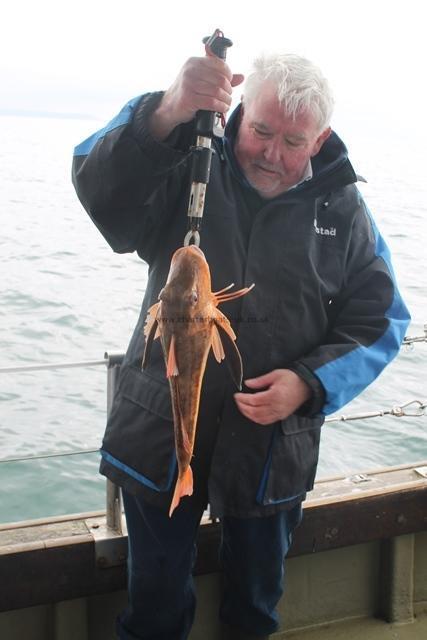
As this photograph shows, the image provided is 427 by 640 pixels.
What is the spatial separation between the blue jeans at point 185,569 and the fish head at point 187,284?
0.87 meters

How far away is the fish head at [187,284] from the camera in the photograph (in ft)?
6.65

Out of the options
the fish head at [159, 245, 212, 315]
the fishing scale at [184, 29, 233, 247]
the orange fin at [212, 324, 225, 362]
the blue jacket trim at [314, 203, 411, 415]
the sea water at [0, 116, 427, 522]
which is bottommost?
the sea water at [0, 116, 427, 522]

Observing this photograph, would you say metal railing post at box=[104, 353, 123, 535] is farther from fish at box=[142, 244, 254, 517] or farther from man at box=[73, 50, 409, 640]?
fish at box=[142, 244, 254, 517]

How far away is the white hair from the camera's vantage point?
241cm

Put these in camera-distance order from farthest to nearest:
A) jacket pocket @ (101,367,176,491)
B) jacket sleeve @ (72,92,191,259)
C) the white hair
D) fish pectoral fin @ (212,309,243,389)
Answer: jacket pocket @ (101,367,176,491)
the white hair
jacket sleeve @ (72,92,191,259)
fish pectoral fin @ (212,309,243,389)

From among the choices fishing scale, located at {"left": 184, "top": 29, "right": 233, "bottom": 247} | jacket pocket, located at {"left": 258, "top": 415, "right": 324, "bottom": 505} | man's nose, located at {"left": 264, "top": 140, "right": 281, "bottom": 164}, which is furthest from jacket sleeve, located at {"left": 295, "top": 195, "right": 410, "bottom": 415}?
fishing scale, located at {"left": 184, "top": 29, "right": 233, "bottom": 247}

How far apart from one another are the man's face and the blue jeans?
1169mm

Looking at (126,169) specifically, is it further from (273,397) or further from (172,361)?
(273,397)

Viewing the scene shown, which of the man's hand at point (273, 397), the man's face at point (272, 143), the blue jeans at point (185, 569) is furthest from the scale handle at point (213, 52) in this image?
the blue jeans at point (185, 569)

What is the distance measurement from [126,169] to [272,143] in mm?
527

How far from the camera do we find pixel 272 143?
98.2 inches

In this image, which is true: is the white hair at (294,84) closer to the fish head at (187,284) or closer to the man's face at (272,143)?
the man's face at (272,143)

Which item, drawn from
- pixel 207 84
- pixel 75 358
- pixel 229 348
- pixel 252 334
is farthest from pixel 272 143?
pixel 75 358

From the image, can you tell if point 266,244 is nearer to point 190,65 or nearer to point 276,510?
point 190,65
